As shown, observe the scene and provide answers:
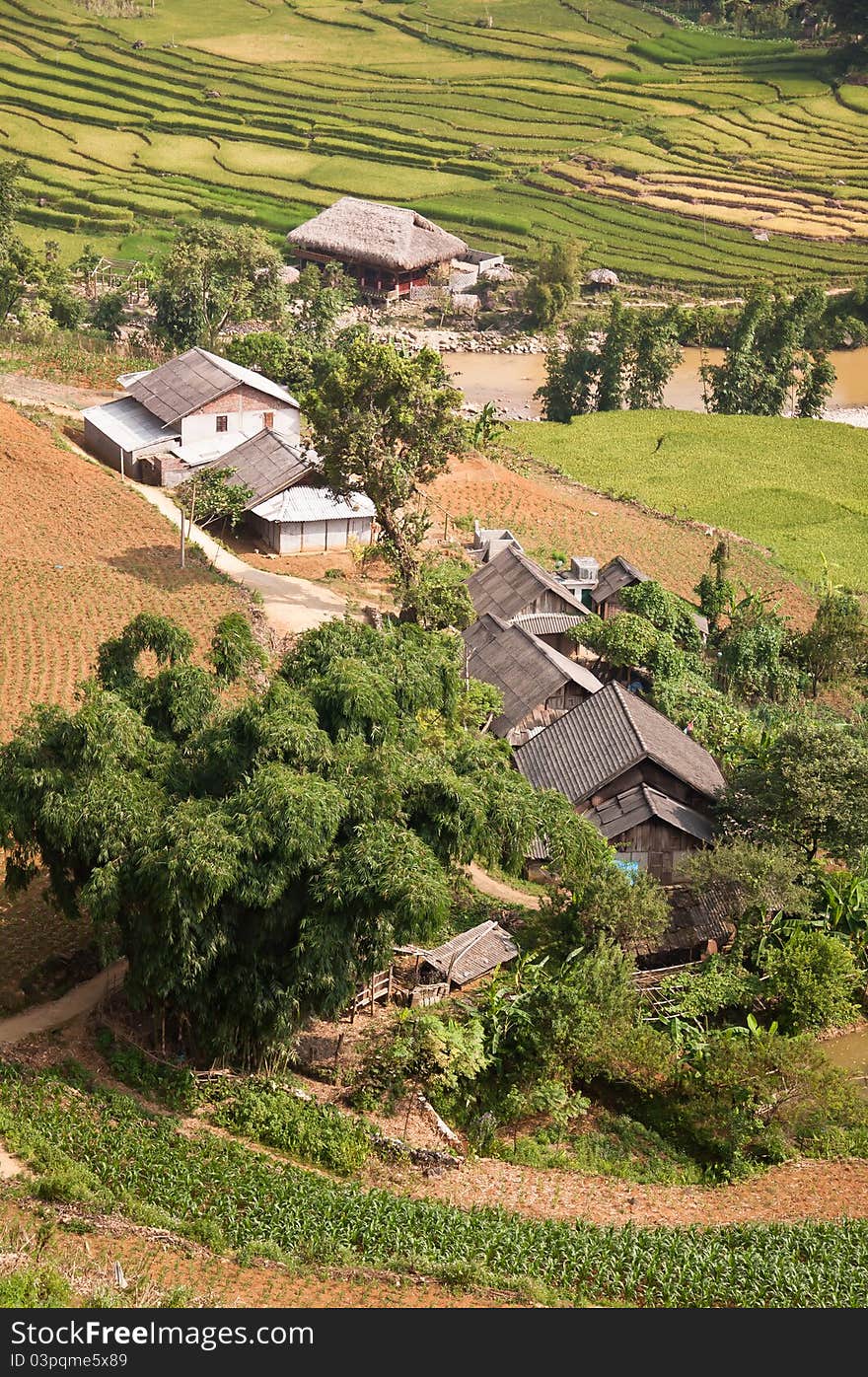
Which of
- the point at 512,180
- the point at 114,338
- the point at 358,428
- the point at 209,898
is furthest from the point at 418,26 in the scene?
the point at 209,898

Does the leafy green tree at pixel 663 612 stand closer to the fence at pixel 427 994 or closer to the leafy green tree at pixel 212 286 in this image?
the fence at pixel 427 994

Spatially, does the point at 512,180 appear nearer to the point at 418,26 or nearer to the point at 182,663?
the point at 418,26

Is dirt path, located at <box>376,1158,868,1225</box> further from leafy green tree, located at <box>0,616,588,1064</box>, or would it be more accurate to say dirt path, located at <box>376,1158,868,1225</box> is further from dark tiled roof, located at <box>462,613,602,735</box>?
dark tiled roof, located at <box>462,613,602,735</box>

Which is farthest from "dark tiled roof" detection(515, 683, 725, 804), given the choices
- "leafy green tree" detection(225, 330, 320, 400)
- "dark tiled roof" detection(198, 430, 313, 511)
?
"leafy green tree" detection(225, 330, 320, 400)

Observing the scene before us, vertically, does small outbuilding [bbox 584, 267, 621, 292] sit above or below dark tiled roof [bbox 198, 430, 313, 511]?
below

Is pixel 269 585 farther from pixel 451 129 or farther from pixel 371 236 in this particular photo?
pixel 451 129

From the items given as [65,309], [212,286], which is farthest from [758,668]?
[65,309]
